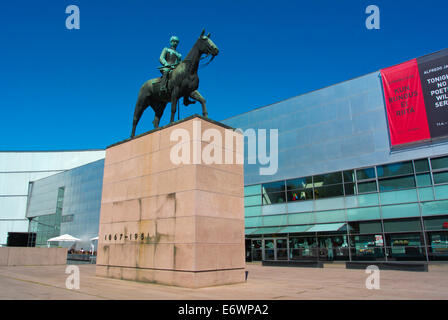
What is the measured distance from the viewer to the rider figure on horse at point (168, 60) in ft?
50.1

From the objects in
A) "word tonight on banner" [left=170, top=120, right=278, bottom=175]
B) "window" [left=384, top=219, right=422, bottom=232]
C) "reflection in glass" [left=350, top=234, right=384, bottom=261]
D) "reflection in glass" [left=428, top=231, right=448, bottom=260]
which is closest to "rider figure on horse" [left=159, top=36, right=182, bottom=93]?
"word tonight on banner" [left=170, top=120, right=278, bottom=175]

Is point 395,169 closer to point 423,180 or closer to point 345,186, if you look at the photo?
point 423,180

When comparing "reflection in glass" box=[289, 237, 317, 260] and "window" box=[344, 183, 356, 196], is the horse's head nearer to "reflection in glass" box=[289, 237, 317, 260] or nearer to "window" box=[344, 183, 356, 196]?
"window" box=[344, 183, 356, 196]

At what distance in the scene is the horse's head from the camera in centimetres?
1381

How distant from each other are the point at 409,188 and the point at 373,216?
379 cm

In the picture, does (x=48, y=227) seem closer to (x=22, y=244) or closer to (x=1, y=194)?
(x=1, y=194)

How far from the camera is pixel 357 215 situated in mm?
31125

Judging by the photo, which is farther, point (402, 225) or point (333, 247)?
point (333, 247)

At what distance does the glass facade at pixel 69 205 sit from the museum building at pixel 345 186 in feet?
104

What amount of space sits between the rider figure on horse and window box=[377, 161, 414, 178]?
22.3 metres

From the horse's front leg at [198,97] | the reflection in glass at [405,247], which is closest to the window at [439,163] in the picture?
the reflection in glass at [405,247]

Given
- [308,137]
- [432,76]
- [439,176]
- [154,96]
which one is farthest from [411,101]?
[154,96]

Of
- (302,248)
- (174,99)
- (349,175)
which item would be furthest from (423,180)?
(174,99)

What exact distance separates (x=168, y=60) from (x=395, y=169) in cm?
2291
